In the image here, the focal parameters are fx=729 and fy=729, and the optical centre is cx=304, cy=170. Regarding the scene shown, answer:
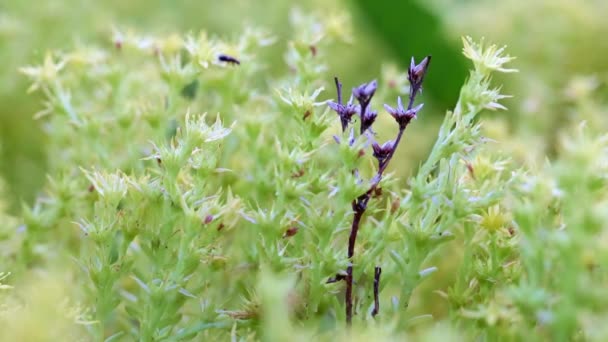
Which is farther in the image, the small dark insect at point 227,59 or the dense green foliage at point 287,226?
the small dark insect at point 227,59

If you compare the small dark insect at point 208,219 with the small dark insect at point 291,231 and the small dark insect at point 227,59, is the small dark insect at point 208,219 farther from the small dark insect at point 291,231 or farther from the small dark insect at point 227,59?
the small dark insect at point 227,59

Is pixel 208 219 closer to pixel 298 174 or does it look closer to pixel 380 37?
pixel 298 174

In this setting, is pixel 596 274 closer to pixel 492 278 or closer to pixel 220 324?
pixel 492 278

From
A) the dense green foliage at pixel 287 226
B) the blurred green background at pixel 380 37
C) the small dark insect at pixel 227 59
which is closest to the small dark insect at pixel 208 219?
the dense green foliage at pixel 287 226

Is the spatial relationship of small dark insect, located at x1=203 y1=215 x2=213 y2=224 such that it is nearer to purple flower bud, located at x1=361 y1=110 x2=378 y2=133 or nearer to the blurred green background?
purple flower bud, located at x1=361 y1=110 x2=378 y2=133

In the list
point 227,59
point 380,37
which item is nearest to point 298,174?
point 227,59

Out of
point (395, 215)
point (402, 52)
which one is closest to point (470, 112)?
point (395, 215)
